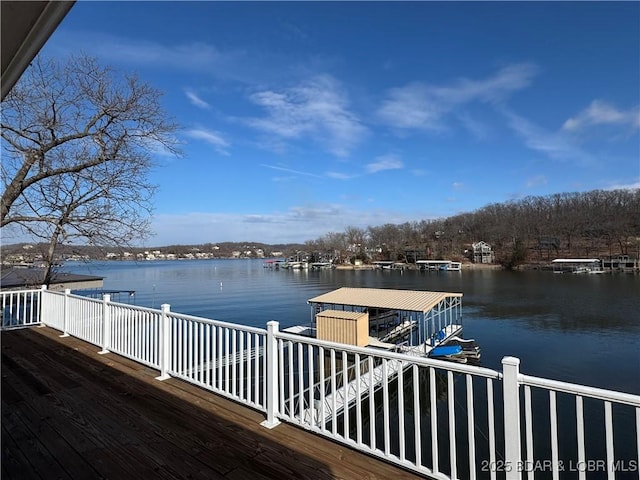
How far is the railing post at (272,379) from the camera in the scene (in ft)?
9.49

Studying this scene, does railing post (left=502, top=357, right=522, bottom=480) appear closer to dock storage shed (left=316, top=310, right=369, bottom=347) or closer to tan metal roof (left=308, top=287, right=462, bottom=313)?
dock storage shed (left=316, top=310, right=369, bottom=347)

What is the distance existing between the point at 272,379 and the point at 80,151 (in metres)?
7.43

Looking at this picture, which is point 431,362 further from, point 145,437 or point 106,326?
point 106,326

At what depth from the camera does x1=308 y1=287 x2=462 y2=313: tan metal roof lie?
1573 centimetres

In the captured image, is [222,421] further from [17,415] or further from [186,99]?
[186,99]

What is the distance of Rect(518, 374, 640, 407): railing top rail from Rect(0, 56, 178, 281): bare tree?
8.17 metres

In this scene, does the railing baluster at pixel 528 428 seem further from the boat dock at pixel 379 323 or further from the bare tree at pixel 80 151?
the boat dock at pixel 379 323

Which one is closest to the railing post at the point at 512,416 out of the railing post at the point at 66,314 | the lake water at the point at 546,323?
the railing post at the point at 66,314

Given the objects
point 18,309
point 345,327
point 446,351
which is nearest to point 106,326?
point 18,309

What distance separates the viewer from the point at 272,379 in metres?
2.91

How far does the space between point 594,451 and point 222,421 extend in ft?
29.6

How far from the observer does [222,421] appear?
2.91 meters

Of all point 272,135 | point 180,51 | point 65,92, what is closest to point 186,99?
point 180,51

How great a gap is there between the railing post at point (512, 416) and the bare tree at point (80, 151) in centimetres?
806
